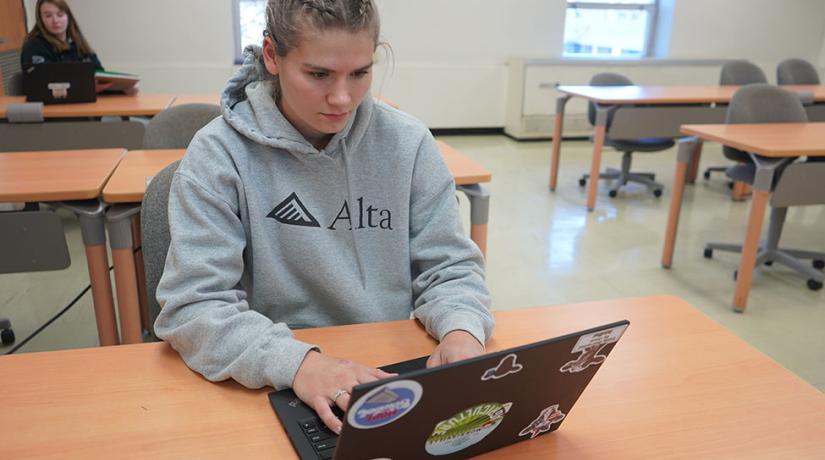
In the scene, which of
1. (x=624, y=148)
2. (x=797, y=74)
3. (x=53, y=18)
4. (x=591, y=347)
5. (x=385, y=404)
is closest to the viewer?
(x=385, y=404)

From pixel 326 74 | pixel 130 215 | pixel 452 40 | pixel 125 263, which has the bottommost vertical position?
pixel 125 263

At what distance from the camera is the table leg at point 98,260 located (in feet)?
5.59

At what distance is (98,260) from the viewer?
1725 millimetres

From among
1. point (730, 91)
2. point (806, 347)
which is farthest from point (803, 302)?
point (730, 91)

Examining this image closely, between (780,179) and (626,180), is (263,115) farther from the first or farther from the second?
(626,180)

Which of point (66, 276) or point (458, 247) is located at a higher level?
point (458, 247)

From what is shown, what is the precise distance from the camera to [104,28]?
5.27 m

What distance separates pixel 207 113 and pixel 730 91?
375 centimetres

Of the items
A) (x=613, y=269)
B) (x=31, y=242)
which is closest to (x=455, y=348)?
(x=31, y=242)

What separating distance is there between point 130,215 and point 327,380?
3.68 feet


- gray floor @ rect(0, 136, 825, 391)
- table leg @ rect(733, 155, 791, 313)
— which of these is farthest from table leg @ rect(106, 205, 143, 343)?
→ table leg @ rect(733, 155, 791, 313)

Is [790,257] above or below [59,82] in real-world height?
below

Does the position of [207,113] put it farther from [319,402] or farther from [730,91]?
[730,91]

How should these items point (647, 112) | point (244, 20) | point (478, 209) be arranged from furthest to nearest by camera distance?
1. point (244, 20)
2. point (647, 112)
3. point (478, 209)
